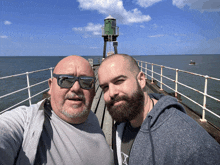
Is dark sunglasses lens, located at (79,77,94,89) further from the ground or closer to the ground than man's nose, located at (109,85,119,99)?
further from the ground

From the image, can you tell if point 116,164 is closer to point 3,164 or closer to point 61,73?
point 3,164

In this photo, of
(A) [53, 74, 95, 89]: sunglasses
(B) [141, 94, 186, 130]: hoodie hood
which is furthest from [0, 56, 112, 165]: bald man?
(B) [141, 94, 186, 130]: hoodie hood

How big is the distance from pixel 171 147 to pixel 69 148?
3.12 feet

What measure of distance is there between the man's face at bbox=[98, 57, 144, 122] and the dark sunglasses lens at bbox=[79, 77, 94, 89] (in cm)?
16

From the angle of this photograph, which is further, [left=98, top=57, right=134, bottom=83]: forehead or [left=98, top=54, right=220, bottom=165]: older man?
[left=98, top=57, right=134, bottom=83]: forehead

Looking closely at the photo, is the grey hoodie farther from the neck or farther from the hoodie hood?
the neck

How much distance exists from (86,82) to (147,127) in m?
0.84

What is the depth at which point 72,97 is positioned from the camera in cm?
166

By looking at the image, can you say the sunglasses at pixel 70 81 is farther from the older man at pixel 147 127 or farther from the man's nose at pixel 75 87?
the older man at pixel 147 127

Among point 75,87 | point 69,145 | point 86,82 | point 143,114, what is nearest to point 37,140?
point 69,145

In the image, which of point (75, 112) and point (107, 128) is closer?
point (75, 112)

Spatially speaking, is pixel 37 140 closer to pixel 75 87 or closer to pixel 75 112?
pixel 75 112

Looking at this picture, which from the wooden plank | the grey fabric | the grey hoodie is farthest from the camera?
the wooden plank

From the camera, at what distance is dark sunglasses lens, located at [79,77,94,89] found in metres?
1.73
